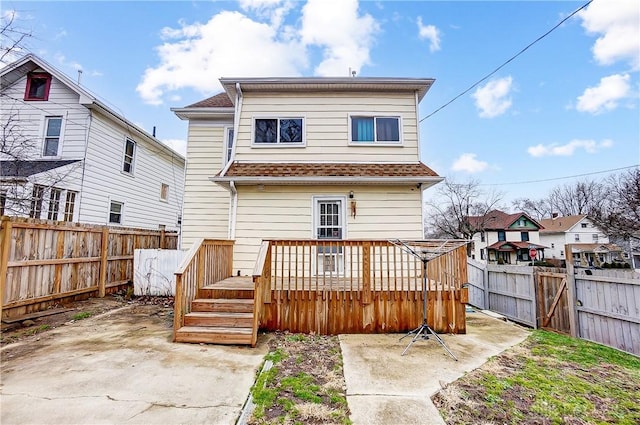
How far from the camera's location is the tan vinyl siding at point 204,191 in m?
9.00

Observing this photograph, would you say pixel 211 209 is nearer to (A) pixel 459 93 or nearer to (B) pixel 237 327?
(B) pixel 237 327

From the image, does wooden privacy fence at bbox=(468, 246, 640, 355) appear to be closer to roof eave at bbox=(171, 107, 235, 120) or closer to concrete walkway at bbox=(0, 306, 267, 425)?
concrete walkway at bbox=(0, 306, 267, 425)

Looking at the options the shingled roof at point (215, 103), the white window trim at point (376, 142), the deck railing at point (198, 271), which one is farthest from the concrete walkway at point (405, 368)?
the shingled roof at point (215, 103)

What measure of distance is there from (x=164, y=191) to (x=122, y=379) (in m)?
12.6

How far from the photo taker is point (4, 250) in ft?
16.5

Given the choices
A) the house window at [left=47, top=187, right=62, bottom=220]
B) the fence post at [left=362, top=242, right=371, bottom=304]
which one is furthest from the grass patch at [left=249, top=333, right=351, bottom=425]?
the house window at [left=47, top=187, right=62, bottom=220]

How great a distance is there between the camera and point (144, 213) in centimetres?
Answer: 1274

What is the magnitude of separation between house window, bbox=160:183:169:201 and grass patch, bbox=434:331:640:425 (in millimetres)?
14420

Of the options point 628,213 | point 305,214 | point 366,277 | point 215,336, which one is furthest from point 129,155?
point 628,213

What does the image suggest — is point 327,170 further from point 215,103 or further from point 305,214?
point 215,103

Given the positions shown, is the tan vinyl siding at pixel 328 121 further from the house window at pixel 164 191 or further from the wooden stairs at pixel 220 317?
the house window at pixel 164 191

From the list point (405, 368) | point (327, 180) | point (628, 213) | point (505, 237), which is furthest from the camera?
point (505, 237)

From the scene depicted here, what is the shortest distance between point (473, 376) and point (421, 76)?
715 centimetres

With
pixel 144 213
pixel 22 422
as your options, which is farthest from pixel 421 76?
pixel 144 213
